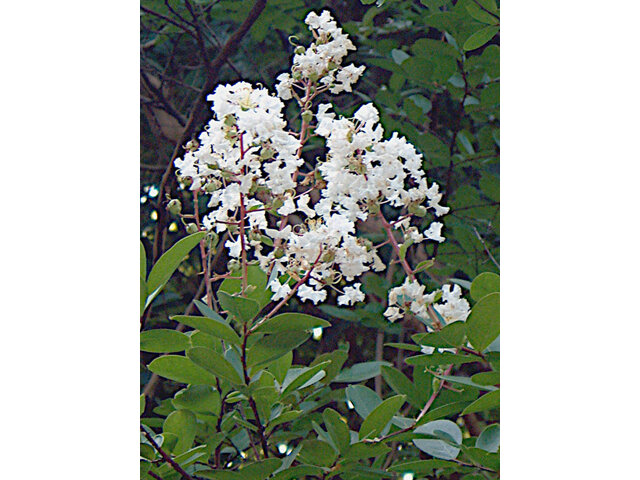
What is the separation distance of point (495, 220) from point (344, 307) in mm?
229

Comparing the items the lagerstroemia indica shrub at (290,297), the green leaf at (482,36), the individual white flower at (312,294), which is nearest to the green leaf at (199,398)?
the lagerstroemia indica shrub at (290,297)

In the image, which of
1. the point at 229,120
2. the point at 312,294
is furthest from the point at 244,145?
the point at 312,294

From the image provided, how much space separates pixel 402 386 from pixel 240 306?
0.22 metres

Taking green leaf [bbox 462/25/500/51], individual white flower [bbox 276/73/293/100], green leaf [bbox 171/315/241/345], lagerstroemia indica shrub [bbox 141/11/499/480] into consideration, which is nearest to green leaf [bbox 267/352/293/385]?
lagerstroemia indica shrub [bbox 141/11/499/480]

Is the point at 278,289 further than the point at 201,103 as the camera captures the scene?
No

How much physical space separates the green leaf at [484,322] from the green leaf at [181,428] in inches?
9.0

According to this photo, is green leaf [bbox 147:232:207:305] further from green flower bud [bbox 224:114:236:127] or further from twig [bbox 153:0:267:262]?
twig [bbox 153:0:267:262]

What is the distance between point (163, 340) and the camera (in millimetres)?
527

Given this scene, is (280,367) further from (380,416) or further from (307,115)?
(307,115)

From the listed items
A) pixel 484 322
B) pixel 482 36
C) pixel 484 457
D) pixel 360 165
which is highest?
pixel 482 36

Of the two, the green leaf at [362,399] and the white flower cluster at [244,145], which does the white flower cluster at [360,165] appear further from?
the green leaf at [362,399]

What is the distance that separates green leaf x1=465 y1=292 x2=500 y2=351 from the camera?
19.3 inches
